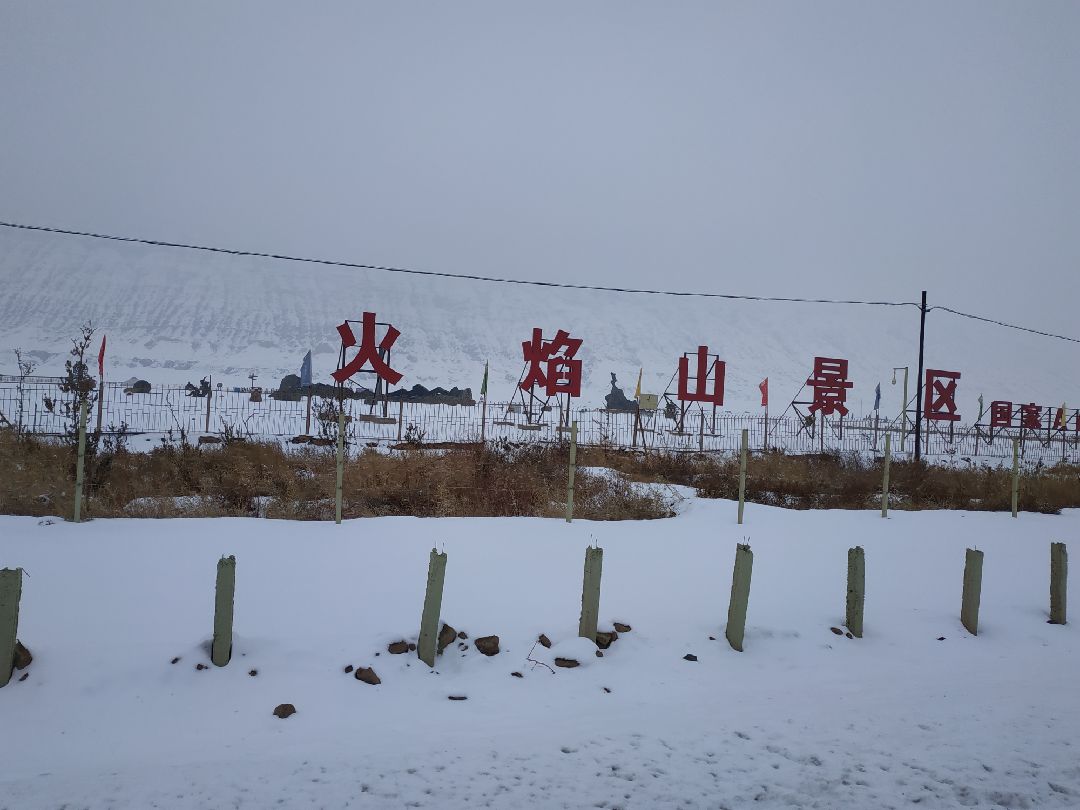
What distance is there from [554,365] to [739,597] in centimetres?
1884

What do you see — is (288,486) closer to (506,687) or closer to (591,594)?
(591,594)

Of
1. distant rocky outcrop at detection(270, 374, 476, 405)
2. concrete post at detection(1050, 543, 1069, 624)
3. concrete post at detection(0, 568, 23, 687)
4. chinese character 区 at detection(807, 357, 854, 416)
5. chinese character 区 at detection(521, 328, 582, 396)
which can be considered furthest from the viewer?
distant rocky outcrop at detection(270, 374, 476, 405)

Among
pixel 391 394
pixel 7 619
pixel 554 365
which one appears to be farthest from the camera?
pixel 391 394

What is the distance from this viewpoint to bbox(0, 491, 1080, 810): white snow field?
3.97 m

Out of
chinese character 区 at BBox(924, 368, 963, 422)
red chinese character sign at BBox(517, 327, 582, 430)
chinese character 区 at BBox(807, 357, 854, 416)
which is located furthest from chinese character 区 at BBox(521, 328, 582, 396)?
chinese character 区 at BBox(924, 368, 963, 422)

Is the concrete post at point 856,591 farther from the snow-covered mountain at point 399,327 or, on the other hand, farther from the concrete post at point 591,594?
the snow-covered mountain at point 399,327

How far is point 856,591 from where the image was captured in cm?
659

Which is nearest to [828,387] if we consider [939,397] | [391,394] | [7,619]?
[939,397]

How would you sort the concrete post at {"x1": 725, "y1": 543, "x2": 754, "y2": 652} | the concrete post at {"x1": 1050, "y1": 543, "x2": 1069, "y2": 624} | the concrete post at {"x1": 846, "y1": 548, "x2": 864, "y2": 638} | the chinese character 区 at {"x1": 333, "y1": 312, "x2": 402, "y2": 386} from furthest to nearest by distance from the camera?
the chinese character 区 at {"x1": 333, "y1": 312, "x2": 402, "y2": 386}, the concrete post at {"x1": 1050, "y1": 543, "x2": 1069, "y2": 624}, the concrete post at {"x1": 846, "y1": 548, "x2": 864, "y2": 638}, the concrete post at {"x1": 725, "y1": 543, "x2": 754, "y2": 652}

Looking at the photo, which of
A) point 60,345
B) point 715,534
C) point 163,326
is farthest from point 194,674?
point 163,326

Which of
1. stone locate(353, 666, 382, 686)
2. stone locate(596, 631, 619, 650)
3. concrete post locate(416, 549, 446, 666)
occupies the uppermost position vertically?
concrete post locate(416, 549, 446, 666)

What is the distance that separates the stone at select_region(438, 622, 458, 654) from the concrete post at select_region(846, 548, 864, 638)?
12.7 feet

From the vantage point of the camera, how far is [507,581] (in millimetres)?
7465

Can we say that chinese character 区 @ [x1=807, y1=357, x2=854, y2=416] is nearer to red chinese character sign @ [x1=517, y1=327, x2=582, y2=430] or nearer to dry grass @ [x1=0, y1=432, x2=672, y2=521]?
red chinese character sign @ [x1=517, y1=327, x2=582, y2=430]
